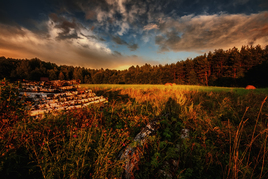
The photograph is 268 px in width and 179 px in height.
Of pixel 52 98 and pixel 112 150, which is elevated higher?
pixel 52 98

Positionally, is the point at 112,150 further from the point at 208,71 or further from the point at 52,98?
the point at 208,71

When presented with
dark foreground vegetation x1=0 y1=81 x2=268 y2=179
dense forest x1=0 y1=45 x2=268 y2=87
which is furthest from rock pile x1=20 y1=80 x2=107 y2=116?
dense forest x1=0 y1=45 x2=268 y2=87

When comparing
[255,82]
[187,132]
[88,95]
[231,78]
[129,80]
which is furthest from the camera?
[129,80]

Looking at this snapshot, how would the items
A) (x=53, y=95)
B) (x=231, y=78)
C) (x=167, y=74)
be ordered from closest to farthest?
(x=53, y=95), (x=231, y=78), (x=167, y=74)

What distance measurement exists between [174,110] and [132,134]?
2194mm

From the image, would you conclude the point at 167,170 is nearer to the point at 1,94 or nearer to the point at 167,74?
the point at 1,94

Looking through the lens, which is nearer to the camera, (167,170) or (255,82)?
(167,170)

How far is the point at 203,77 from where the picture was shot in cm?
4294

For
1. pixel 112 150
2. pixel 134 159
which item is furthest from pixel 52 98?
pixel 134 159

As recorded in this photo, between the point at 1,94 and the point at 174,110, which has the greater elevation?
the point at 1,94

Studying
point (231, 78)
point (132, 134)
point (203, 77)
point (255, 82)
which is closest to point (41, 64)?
point (132, 134)

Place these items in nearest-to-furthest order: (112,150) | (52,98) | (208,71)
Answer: (112,150) → (52,98) → (208,71)

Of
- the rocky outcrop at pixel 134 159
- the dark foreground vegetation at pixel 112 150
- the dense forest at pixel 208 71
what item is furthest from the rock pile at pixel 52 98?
the dense forest at pixel 208 71

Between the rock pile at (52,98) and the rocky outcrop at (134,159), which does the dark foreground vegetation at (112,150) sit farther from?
the rock pile at (52,98)
